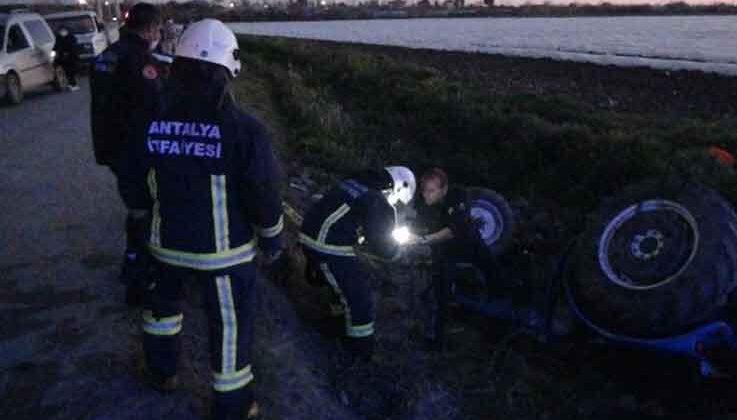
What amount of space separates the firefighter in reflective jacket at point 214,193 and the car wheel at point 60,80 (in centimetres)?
1366

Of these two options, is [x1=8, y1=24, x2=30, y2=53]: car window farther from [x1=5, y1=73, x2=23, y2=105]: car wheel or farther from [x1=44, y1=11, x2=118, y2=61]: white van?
[x1=44, y1=11, x2=118, y2=61]: white van

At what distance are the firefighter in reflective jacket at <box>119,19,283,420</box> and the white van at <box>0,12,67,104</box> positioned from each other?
38.1 ft

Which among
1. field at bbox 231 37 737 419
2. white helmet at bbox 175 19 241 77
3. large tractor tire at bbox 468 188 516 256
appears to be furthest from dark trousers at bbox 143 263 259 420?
large tractor tire at bbox 468 188 516 256

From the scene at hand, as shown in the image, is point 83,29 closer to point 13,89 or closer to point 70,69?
point 70,69

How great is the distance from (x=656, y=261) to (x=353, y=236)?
2.17 m

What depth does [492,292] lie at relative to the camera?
5.30 m

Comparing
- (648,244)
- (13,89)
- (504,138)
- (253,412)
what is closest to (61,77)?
(13,89)

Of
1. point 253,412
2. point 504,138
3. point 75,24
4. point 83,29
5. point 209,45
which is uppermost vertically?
point 209,45

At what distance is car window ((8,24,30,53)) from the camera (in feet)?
43.5

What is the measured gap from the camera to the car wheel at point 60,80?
14801 millimetres

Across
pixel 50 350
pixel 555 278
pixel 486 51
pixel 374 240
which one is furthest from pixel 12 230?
pixel 486 51

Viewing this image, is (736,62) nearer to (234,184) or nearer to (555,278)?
(555,278)

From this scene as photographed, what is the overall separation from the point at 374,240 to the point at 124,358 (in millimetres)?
1649

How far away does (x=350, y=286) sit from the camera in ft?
13.7
